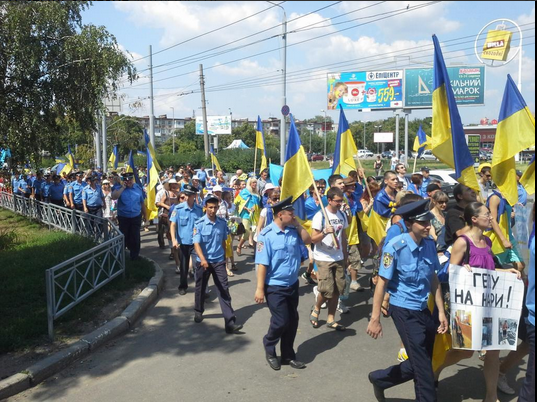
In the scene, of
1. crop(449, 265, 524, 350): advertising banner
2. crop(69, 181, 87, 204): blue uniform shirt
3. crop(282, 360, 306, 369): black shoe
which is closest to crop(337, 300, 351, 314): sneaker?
crop(282, 360, 306, 369): black shoe

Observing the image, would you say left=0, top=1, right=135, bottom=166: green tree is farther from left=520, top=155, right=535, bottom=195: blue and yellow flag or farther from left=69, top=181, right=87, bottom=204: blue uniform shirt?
left=520, top=155, right=535, bottom=195: blue and yellow flag

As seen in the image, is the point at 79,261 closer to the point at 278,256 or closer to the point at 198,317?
the point at 198,317

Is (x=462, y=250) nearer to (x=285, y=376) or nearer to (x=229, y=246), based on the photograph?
(x=285, y=376)

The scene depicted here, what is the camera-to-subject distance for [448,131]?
18.2ft

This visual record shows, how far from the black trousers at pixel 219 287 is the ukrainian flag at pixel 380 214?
2.26m

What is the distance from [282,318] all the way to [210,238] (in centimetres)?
176

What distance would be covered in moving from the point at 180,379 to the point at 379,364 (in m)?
2.03

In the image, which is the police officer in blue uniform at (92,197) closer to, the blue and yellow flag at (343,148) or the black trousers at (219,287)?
the blue and yellow flag at (343,148)

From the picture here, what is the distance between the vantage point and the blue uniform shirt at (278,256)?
205 inches

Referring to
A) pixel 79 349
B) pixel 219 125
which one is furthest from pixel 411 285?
pixel 219 125

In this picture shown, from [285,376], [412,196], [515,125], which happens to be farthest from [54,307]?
[515,125]

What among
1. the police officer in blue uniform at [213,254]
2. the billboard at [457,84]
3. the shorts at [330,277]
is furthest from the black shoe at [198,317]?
the billboard at [457,84]

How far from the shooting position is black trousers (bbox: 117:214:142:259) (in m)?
9.76

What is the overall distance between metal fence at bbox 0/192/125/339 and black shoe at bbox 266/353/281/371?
8.37 feet
